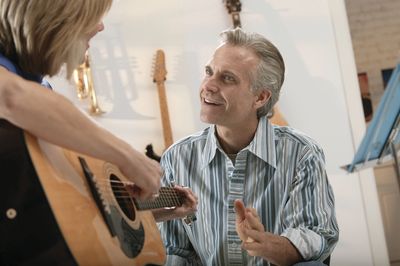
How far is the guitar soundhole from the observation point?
3.94ft

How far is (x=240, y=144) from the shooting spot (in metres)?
1.88

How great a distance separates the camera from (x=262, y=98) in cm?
199

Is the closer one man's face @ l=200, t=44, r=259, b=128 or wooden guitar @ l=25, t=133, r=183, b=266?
wooden guitar @ l=25, t=133, r=183, b=266

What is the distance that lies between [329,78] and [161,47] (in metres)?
1.01

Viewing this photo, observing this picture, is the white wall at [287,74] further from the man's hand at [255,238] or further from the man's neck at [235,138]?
the man's hand at [255,238]

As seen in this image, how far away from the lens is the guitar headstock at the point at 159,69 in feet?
10.2

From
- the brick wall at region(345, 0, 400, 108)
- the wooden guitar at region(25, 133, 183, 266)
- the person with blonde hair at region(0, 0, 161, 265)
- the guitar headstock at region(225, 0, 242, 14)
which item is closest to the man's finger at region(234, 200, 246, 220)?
the wooden guitar at region(25, 133, 183, 266)

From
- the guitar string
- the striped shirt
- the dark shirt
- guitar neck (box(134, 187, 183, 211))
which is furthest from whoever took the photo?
the striped shirt

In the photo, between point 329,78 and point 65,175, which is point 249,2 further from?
point 65,175

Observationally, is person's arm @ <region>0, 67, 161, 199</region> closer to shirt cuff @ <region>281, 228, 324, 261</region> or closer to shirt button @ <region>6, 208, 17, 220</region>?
shirt button @ <region>6, 208, 17, 220</region>

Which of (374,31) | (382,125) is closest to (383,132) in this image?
(382,125)

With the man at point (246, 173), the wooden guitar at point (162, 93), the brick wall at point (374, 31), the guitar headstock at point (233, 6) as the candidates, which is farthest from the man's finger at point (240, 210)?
the brick wall at point (374, 31)

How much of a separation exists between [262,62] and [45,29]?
1.06m

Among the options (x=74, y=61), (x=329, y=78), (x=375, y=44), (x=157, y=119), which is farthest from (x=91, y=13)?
(x=375, y=44)
